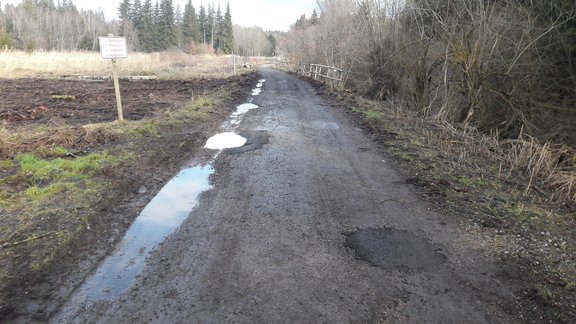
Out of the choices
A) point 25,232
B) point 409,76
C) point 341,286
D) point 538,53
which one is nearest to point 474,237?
point 341,286

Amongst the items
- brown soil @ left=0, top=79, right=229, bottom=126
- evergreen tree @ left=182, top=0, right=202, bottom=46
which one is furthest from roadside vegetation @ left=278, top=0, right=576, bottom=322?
evergreen tree @ left=182, top=0, right=202, bottom=46

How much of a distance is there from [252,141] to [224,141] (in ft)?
2.14

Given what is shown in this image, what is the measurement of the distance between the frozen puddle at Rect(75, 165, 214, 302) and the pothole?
219cm

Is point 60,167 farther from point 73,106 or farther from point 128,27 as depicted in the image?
A: point 128,27

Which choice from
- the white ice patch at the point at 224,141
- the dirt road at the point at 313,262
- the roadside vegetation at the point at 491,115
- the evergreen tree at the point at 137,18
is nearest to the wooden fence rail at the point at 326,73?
the roadside vegetation at the point at 491,115

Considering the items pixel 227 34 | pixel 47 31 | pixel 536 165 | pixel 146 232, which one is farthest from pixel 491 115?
pixel 227 34

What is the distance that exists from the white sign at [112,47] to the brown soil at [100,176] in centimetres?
183

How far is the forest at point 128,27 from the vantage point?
2719 inches

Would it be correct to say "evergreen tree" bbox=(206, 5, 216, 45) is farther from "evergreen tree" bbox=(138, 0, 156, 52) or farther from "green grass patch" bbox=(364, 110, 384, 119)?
"green grass patch" bbox=(364, 110, 384, 119)

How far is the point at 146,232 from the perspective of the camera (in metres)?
4.44

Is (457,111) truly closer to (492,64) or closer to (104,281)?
(492,64)

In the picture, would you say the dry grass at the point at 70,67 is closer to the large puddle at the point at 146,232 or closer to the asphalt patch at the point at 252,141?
the asphalt patch at the point at 252,141

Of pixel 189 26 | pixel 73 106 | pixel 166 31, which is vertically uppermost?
pixel 189 26

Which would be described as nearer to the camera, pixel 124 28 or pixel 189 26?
pixel 124 28
